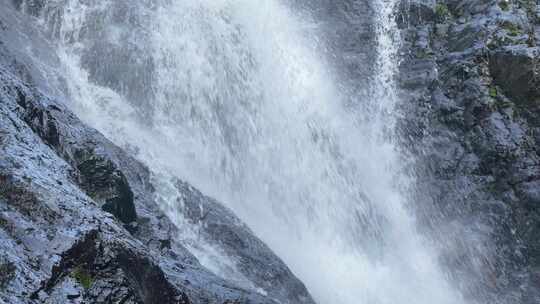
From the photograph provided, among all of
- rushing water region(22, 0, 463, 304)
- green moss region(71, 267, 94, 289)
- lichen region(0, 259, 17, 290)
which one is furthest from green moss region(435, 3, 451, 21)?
lichen region(0, 259, 17, 290)

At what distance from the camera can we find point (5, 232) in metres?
4.22

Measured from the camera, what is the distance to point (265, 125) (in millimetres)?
18188

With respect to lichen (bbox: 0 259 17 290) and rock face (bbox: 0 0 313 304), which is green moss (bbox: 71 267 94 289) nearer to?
rock face (bbox: 0 0 313 304)

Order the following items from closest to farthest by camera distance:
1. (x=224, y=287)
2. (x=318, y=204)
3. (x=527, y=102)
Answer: (x=224, y=287)
(x=318, y=204)
(x=527, y=102)

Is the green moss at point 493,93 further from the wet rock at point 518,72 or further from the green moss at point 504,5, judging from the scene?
the green moss at point 504,5

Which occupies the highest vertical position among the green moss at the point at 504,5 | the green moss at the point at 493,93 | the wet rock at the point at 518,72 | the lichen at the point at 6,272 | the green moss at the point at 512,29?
the green moss at the point at 504,5

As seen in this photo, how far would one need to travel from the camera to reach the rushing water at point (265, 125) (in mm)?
15164

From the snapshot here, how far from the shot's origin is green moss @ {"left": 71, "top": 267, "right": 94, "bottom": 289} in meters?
4.40

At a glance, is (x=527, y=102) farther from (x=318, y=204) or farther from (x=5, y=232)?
(x=5, y=232)

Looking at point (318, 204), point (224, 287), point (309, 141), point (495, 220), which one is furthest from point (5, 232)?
point (495, 220)

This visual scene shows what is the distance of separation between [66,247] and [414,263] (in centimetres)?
1481

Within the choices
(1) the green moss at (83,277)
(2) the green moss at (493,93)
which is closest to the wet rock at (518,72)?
(2) the green moss at (493,93)

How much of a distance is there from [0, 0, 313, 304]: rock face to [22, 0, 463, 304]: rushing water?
411 cm

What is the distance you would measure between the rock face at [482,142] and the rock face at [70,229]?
11.8 metres
